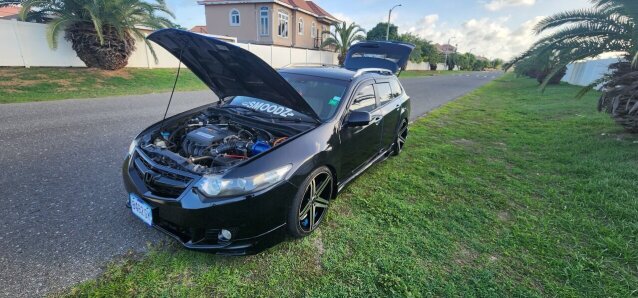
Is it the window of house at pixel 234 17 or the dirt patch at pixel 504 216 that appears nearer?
the dirt patch at pixel 504 216

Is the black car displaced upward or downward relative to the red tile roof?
downward

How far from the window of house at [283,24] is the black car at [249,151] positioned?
2627 cm

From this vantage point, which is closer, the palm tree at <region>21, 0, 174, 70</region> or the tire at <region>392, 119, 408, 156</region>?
the tire at <region>392, 119, 408, 156</region>

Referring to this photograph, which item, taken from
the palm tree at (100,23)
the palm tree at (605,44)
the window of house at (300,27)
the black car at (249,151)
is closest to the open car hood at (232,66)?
the black car at (249,151)

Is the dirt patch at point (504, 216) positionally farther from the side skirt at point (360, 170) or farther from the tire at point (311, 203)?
the tire at point (311, 203)

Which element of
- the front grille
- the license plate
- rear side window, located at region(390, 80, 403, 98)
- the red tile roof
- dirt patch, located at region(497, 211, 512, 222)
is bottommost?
dirt patch, located at region(497, 211, 512, 222)

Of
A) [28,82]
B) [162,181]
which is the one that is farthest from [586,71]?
[28,82]

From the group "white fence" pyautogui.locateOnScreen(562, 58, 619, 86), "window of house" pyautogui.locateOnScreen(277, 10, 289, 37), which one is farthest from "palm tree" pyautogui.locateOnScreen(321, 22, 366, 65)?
"white fence" pyautogui.locateOnScreen(562, 58, 619, 86)

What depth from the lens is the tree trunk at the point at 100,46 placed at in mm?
12595

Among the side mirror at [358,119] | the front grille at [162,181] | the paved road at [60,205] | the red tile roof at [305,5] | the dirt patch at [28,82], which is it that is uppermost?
the red tile roof at [305,5]

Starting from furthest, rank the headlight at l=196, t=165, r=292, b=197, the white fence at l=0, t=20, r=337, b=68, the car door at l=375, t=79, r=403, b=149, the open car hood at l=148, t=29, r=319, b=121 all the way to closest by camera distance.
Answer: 1. the white fence at l=0, t=20, r=337, b=68
2. the car door at l=375, t=79, r=403, b=149
3. the open car hood at l=148, t=29, r=319, b=121
4. the headlight at l=196, t=165, r=292, b=197

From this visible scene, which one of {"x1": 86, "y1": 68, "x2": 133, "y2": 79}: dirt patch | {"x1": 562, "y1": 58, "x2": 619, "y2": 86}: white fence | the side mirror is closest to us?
the side mirror

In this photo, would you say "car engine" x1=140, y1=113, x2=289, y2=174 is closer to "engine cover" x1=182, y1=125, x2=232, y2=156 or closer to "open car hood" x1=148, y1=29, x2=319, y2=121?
"engine cover" x1=182, y1=125, x2=232, y2=156

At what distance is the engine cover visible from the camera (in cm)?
268
